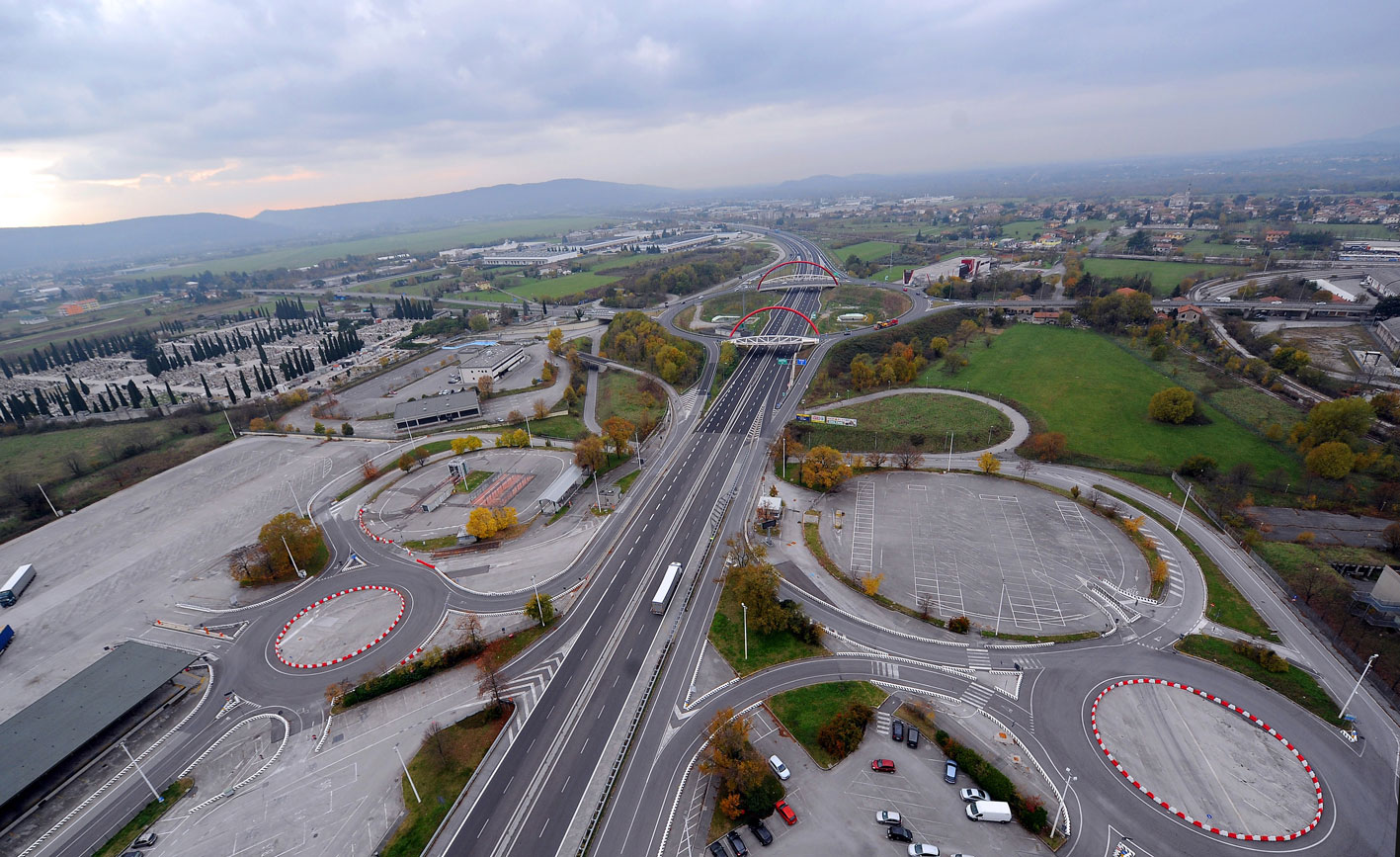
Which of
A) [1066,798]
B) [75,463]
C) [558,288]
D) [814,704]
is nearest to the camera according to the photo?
[1066,798]

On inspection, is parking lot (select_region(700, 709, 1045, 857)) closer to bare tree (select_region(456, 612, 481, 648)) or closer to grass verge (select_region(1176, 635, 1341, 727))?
bare tree (select_region(456, 612, 481, 648))

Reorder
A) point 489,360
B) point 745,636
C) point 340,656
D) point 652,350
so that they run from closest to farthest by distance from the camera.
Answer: point 745,636 → point 340,656 → point 489,360 → point 652,350

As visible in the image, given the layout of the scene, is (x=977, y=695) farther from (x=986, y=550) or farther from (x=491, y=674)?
(x=491, y=674)

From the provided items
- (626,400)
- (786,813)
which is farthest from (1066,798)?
(626,400)

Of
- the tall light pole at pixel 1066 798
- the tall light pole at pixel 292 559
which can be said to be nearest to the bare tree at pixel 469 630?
the tall light pole at pixel 292 559

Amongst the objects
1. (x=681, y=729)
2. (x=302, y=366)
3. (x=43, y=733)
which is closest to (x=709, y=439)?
(x=681, y=729)

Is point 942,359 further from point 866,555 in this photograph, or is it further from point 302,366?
point 302,366

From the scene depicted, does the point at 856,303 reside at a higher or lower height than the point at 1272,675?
higher

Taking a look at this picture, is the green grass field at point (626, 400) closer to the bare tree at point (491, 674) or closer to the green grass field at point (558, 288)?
the bare tree at point (491, 674)
